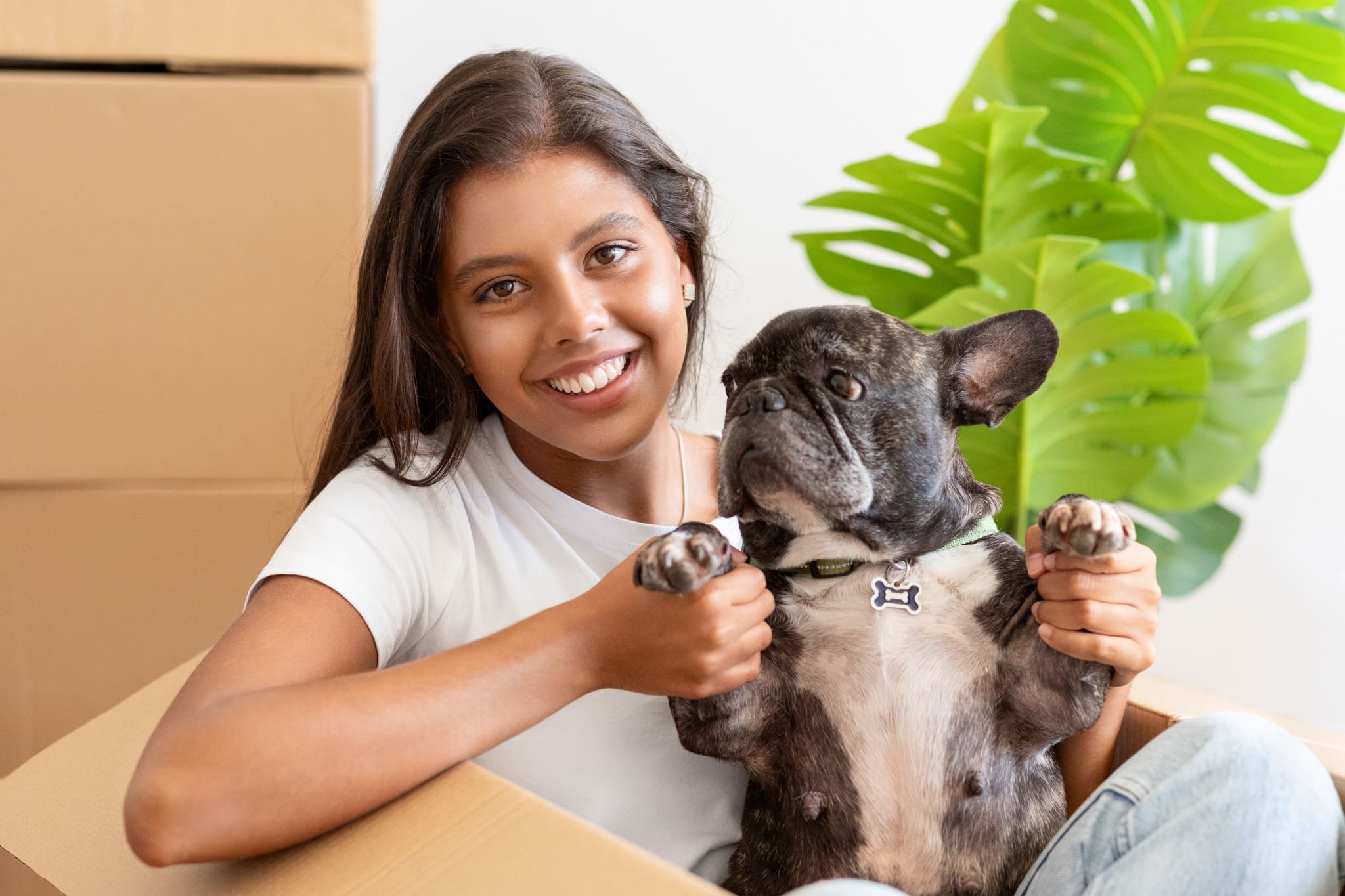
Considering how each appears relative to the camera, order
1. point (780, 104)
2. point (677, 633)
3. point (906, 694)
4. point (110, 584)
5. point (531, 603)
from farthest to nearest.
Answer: point (780, 104) < point (110, 584) < point (531, 603) < point (906, 694) < point (677, 633)

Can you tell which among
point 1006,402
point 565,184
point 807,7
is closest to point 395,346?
point 565,184

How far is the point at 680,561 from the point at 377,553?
414 millimetres

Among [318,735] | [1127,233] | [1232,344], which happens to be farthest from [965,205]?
[318,735]

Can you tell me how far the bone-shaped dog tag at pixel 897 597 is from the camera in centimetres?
126

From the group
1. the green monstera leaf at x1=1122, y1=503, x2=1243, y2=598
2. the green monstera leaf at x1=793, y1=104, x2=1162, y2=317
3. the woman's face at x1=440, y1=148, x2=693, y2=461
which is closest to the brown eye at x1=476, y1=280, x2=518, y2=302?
the woman's face at x1=440, y1=148, x2=693, y2=461

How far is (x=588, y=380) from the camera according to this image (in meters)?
1.41

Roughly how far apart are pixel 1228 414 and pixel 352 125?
178 centimetres

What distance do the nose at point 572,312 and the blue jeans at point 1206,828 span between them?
68cm

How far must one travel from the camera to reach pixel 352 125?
1762mm

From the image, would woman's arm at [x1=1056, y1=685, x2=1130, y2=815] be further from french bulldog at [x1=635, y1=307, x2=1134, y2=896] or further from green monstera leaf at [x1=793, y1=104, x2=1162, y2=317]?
green monstera leaf at [x1=793, y1=104, x2=1162, y2=317]

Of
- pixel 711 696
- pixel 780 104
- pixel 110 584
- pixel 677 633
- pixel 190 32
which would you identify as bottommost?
pixel 110 584

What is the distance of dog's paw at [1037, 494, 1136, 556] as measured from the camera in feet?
3.65

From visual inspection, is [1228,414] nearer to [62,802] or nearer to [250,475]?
[250,475]

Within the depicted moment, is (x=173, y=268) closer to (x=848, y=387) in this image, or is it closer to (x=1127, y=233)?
(x=848, y=387)
